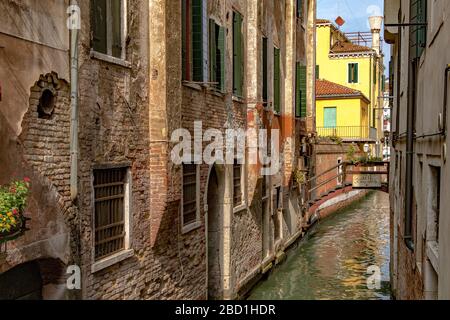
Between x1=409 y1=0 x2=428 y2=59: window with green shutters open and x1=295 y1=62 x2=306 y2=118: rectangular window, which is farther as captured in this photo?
x1=295 y1=62 x2=306 y2=118: rectangular window

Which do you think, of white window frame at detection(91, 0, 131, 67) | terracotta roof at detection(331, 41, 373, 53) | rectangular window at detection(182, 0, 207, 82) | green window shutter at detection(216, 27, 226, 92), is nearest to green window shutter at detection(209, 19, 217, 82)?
green window shutter at detection(216, 27, 226, 92)

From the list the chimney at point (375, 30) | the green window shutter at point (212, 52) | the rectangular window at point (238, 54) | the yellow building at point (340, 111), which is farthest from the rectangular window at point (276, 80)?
the chimney at point (375, 30)

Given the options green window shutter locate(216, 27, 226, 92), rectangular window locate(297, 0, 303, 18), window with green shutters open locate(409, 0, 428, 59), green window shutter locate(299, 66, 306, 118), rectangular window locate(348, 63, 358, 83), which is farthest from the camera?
rectangular window locate(348, 63, 358, 83)

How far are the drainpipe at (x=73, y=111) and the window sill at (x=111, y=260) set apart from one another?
3.18ft

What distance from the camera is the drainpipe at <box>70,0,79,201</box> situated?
607 centimetres

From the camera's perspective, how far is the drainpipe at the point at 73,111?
6.07m

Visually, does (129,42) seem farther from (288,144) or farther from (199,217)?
(288,144)

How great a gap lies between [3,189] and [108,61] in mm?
2584

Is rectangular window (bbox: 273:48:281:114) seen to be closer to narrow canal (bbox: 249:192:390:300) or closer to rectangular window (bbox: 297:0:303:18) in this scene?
rectangular window (bbox: 297:0:303:18)

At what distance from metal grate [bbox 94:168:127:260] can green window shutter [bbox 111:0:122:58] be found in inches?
60.8

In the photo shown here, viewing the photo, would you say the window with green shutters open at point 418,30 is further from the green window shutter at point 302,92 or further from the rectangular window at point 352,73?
the rectangular window at point 352,73

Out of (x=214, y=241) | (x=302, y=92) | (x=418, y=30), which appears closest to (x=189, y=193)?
(x=214, y=241)

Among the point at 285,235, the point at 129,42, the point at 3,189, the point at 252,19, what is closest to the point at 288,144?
the point at 285,235

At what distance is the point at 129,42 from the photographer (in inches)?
293
